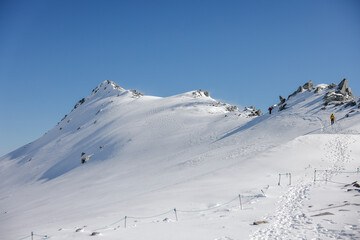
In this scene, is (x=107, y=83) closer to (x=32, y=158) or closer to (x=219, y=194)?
(x=32, y=158)

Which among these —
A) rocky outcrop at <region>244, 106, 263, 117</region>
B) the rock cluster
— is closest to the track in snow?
the rock cluster

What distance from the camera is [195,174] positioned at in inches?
1058

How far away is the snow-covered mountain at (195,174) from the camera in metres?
13.1

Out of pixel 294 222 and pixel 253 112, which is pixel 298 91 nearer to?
pixel 253 112

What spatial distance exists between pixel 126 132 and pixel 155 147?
1508 cm

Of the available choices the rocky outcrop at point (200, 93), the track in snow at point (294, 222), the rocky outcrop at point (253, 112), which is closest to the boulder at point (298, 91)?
the rocky outcrop at point (253, 112)

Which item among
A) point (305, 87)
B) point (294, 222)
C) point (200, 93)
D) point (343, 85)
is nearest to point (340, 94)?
point (343, 85)

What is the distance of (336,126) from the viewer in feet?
112

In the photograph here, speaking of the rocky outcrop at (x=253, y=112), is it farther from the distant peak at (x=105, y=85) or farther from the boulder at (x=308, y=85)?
the distant peak at (x=105, y=85)

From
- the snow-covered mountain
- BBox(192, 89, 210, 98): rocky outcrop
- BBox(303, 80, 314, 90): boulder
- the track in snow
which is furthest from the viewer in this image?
BBox(192, 89, 210, 98): rocky outcrop

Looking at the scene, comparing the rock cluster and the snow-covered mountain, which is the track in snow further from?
the rock cluster

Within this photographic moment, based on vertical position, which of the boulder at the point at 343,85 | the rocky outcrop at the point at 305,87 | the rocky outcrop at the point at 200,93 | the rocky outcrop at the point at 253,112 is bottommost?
the rocky outcrop at the point at 253,112

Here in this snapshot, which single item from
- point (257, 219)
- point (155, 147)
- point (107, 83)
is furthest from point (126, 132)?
point (107, 83)

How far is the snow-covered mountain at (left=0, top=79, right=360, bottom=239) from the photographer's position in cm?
1309
